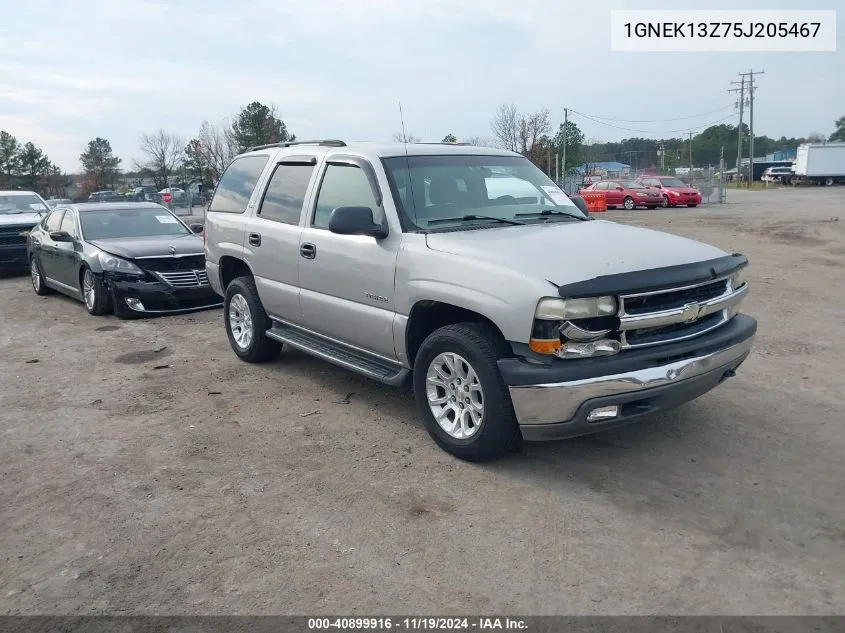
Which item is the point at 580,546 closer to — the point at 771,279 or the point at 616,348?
the point at 616,348

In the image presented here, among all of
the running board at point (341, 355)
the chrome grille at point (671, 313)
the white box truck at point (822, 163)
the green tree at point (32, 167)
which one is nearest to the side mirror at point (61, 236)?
the running board at point (341, 355)

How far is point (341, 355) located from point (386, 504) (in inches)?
66.1

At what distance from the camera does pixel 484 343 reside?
406 cm

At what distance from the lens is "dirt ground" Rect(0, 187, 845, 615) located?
3.09 meters

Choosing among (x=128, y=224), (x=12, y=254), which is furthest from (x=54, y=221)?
(x=12, y=254)

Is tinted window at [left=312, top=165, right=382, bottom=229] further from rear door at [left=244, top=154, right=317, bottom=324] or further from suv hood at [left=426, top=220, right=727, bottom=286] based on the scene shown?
suv hood at [left=426, top=220, right=727, bottom=286]

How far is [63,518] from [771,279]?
9940mm

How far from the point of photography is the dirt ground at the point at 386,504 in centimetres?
309

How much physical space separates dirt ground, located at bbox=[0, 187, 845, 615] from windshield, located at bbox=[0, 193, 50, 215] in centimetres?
1014

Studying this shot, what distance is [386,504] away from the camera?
389 centimetres

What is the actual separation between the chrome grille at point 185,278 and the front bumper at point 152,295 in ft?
0.17

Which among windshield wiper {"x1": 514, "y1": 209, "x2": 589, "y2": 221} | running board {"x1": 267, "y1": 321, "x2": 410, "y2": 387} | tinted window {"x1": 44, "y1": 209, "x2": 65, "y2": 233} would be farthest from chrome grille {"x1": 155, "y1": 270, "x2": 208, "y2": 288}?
windshield wiper {"x1": 514, "y1": 209, "x2": 589, "y2": 221}

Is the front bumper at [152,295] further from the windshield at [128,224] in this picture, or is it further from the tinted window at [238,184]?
the tinted window at [238,184]

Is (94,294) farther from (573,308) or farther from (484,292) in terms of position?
(573,308)
